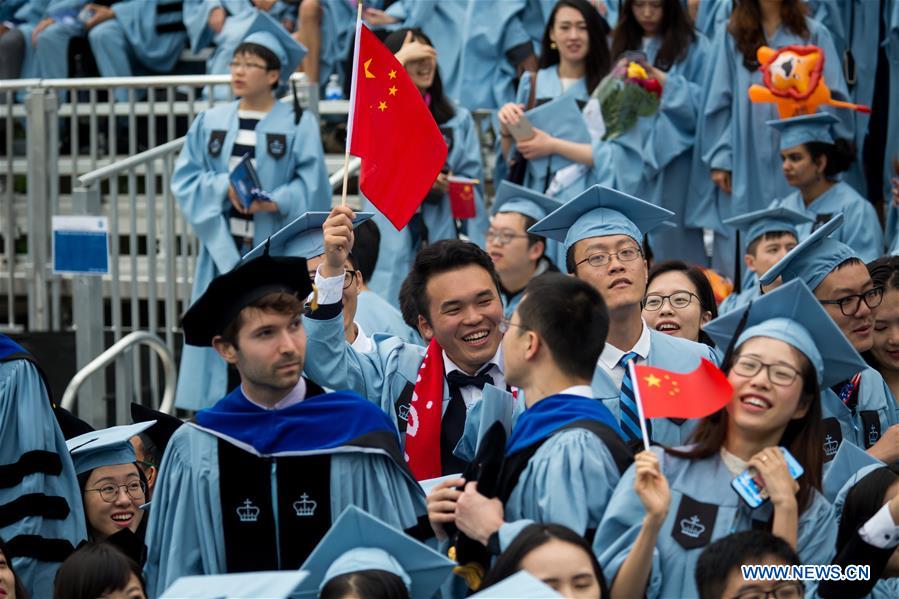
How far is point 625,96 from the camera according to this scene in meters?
9.62

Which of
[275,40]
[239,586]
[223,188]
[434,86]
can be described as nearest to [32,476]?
[239,586]

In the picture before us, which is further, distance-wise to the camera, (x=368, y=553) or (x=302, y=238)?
(x=302, y=238)

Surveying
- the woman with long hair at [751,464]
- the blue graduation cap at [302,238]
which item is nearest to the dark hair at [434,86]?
the blue graduation cap at [302,238]

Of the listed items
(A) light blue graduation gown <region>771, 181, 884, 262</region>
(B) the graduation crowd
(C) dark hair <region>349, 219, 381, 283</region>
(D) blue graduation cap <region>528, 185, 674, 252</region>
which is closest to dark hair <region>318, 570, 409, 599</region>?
(B) the graduation crowd

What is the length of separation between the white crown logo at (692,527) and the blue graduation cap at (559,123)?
A: 5.39 m

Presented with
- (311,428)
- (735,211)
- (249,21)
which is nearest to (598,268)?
(311,428)

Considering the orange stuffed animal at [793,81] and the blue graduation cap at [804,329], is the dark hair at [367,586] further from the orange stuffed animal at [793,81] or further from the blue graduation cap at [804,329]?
the orange stuffed animal at [793,81]

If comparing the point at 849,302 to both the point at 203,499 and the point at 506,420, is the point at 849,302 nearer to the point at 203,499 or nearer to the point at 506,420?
the point at 506,420

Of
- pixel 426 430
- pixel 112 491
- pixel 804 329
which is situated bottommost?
pixel 112 491

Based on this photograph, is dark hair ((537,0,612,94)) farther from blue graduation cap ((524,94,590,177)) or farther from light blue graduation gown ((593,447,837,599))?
light blue graduation gown ((593,447,837,599))

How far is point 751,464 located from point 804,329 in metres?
0.51

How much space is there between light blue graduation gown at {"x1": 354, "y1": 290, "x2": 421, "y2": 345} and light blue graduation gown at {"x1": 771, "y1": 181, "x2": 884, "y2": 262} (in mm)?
2663

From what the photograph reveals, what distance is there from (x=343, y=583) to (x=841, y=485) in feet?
5.85

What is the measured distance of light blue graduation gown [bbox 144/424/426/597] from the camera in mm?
4785
